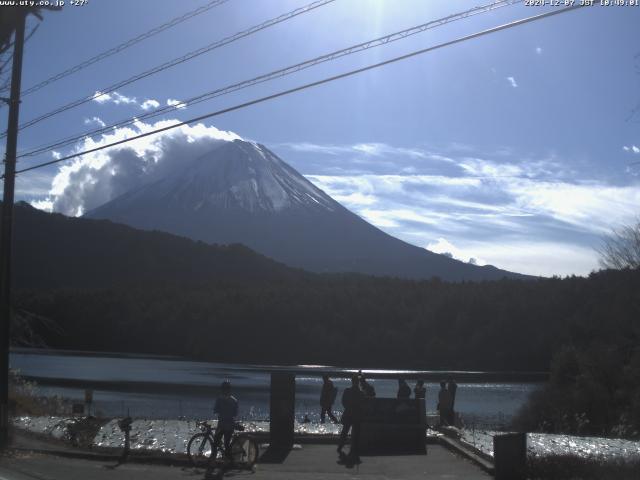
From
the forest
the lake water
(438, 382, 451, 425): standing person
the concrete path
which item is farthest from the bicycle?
the forest

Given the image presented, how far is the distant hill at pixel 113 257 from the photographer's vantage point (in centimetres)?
12700

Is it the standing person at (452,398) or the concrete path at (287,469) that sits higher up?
the standing person at (452,398)

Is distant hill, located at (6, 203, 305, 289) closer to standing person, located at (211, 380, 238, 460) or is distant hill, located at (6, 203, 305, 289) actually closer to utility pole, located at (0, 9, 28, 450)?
utility pole, located at (0, 9, 28, 450)

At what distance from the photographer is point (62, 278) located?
5098 inches

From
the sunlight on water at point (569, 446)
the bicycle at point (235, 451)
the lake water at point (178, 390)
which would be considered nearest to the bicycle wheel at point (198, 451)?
the bicycle at point (235, 451)

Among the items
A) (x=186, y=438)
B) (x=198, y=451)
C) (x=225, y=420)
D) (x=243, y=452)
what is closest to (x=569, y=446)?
(x=243, y=452)

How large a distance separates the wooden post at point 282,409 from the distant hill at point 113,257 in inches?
4205

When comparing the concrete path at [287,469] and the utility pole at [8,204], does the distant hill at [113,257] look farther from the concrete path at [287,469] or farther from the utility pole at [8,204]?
the concrete path at [287,469]

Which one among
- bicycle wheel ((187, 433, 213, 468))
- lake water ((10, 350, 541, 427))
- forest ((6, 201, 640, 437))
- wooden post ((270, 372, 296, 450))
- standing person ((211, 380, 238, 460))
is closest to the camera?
standing person ((211, 380, 238, 460))

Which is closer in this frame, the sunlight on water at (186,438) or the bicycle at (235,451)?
the bicycle at (235,451)

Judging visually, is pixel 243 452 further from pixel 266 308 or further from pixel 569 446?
pixel 266 308

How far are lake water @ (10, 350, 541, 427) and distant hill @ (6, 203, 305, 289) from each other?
1729 inches

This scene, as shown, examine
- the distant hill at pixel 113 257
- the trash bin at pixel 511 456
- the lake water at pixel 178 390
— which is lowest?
the lake water at pixel 178 390

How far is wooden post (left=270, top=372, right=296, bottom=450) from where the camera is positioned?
614 inches
